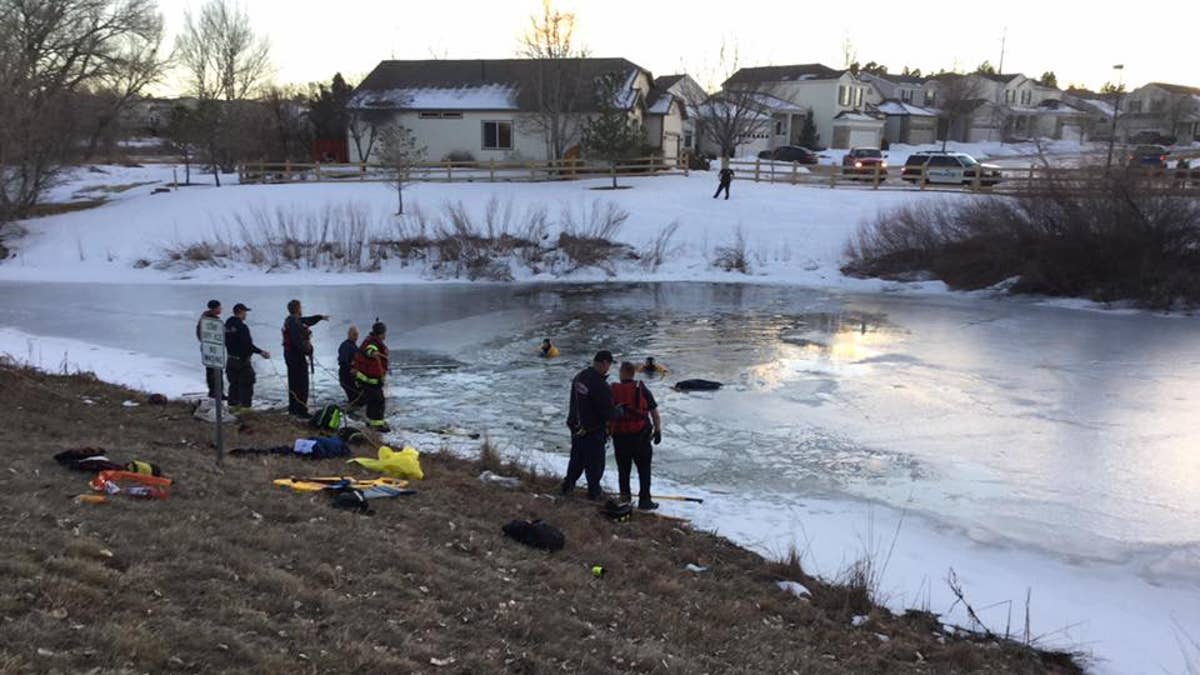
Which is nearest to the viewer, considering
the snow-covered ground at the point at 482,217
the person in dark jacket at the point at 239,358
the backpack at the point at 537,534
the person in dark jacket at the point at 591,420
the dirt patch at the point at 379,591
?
the dirt patch at the point at 379,591

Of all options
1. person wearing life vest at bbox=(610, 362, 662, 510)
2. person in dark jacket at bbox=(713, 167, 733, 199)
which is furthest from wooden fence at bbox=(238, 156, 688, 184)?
person wearing life vest at bbox=(610, 362, 662, 510)

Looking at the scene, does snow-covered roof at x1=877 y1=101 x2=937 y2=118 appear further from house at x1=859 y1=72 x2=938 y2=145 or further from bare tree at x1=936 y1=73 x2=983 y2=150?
bare tree at x1=936 y1=73 x2=983 y2=150

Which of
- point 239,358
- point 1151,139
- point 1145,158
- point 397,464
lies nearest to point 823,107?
point 1151,139

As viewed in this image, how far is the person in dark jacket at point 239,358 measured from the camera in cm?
1165

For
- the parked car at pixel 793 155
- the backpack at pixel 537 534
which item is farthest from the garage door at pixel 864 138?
the backpack at pixel 537 534

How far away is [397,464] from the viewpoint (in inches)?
347

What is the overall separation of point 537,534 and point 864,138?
64563 mm

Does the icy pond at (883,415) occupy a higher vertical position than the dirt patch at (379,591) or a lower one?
lower

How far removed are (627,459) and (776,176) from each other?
34488 millimetres

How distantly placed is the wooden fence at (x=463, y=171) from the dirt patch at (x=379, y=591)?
31.1 m

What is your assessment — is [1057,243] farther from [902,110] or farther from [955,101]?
[955,101]

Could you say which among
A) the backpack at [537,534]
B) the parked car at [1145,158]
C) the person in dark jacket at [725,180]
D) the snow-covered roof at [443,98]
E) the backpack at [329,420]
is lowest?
the backpack at [329,420]

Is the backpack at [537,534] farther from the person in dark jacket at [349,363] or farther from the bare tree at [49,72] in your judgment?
the bare tree at [49,72]

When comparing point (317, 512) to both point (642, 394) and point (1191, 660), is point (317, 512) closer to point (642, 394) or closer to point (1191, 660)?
point (642, 394)
